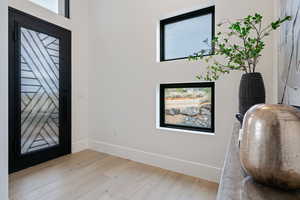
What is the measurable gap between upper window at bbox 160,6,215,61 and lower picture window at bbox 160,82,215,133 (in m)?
0.47

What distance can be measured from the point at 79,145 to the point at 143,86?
5.56ft

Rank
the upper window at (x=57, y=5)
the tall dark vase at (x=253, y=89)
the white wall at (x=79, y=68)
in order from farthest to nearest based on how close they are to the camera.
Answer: the white wall at (x=79, y=68) → the upper window at (x=57, y=5) → the tall dark vase at (x=253, y=89)

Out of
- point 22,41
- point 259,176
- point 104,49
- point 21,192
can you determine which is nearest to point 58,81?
point 22,41

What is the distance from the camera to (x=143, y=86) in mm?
2381

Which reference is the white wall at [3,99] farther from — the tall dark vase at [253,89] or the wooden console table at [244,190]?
the tall dark vase at [253,89]

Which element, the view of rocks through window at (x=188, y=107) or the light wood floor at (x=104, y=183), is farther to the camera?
the view of rocks through window at (x=188, y=107)

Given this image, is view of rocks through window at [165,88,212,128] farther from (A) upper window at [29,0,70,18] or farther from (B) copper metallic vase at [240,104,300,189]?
(A) upper window at [29,0,70,18]

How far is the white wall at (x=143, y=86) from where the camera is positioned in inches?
71.5

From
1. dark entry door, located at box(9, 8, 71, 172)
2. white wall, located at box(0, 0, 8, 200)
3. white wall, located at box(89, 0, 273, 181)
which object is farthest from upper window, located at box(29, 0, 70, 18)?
white wall, located at box(0, 0, 8, 200)

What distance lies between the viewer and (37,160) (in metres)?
2.31

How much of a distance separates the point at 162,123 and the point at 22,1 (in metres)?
2.61

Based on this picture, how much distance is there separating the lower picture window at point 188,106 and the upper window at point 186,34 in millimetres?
470

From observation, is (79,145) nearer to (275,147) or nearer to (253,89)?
(253,89)

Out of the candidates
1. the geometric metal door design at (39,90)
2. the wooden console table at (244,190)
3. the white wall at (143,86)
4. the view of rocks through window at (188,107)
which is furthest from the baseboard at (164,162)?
the wooden console table at (244,190)
